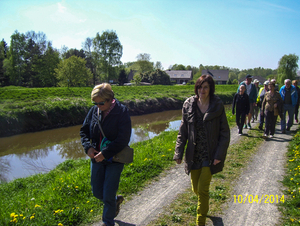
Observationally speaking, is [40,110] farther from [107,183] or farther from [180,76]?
[180,76]

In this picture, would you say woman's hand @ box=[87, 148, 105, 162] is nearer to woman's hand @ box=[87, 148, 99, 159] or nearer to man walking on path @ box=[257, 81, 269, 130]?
woman's hand @ box=[87, 148, 99, 159]

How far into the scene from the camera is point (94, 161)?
2.93 meters

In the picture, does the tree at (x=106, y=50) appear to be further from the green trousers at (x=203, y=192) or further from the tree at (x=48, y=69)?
the green trousers at (x=203, y=192)

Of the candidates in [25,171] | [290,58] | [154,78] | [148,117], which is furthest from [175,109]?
[290,58]

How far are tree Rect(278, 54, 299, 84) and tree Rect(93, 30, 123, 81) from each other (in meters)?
51.8

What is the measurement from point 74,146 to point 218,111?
938cm

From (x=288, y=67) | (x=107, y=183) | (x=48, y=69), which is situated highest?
(x=288, y=67)

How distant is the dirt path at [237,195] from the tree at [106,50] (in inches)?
1761

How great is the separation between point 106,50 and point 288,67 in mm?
56548

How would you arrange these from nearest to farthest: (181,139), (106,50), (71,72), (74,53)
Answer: (181,139) < (71,72) < (106,50) < (74,53)

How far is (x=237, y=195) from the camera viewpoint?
3918 mm

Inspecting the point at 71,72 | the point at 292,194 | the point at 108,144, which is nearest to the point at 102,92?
the point at 108,144

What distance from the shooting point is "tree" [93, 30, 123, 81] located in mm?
46978
